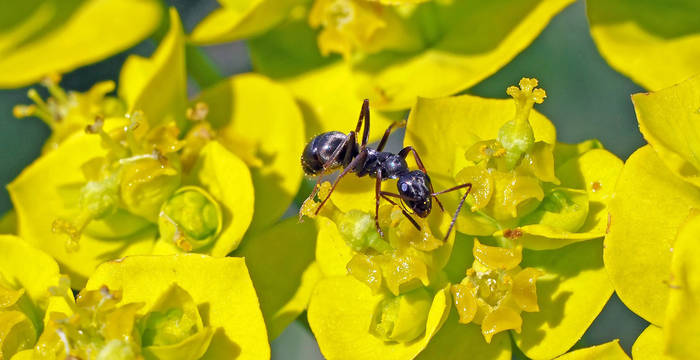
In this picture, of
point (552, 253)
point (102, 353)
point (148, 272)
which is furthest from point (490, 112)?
point (102, 353)

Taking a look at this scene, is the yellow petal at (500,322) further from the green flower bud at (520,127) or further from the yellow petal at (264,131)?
the yellow petal at (264,131)

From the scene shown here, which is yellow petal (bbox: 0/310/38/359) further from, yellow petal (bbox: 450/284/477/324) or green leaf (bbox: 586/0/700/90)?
green leaf (bbox: 586/0/700/90)

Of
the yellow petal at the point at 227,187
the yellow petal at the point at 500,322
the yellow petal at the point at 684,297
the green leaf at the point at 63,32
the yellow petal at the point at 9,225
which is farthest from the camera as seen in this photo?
the green leaf at the point at 63,32

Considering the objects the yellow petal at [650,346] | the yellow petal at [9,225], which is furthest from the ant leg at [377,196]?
the yellow petal at [9,225]

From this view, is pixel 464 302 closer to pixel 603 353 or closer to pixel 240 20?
pixel 603 353

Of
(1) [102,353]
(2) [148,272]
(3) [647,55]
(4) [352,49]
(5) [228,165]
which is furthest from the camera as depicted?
(4) [352,49]

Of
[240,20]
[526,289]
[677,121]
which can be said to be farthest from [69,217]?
[677,121]

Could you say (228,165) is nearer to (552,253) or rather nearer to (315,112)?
(315,112)

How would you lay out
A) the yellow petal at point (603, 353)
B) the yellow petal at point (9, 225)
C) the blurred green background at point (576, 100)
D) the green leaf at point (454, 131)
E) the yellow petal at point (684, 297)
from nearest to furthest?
the yellow petal at point (684, 297) → the yellow petal at point (603, 353) → the green leaf at point (454, 131) → the yellow petal at point (9, 225) → the blurred green background at point (576, 100)
